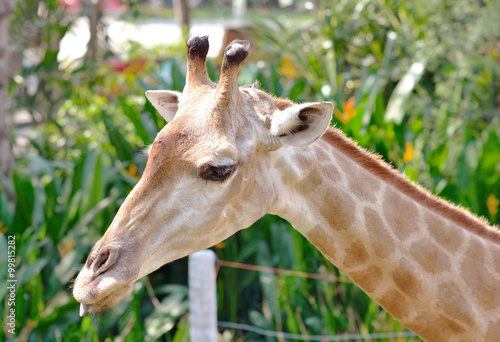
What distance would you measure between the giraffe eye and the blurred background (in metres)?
0.80

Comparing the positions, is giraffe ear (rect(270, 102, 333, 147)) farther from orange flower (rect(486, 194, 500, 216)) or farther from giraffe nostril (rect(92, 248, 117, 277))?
orange flower (rect(486, 194, 500, 216))

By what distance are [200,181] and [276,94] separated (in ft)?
10.6

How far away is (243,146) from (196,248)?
0.38 meters

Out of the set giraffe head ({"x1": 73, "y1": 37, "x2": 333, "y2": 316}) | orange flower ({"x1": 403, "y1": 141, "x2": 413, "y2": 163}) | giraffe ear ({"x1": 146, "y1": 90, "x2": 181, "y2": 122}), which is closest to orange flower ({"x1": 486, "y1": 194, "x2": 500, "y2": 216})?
orange flower ({"x1": 403, "y1": 141, "x2": 413, "y2": 163})

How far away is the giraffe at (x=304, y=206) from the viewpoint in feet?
5.89

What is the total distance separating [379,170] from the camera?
2121mm

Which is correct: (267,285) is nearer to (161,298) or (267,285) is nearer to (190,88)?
(161,298)

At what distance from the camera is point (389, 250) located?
2.00 m

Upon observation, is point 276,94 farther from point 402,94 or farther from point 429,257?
point 429,257

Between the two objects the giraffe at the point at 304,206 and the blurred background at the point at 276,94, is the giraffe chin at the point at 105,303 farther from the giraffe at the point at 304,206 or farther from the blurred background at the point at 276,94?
the blurred background at the point at 276,94

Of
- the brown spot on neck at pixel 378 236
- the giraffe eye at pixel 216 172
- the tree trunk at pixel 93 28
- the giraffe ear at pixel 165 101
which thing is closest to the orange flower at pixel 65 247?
the giraffe ear at pixel 165 101

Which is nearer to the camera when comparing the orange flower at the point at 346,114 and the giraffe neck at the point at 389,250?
the giraffe neck at the point at 389,250

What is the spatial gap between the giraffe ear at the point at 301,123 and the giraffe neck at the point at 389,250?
0.40 ft

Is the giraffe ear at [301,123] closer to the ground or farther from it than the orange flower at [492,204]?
farther from it
